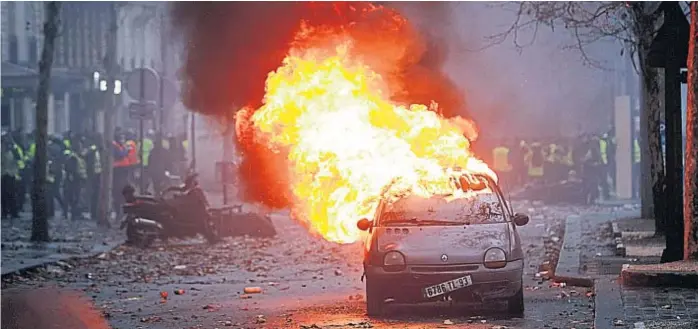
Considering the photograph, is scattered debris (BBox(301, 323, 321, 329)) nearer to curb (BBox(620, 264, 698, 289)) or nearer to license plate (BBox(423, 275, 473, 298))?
license plate (BBox(423, 275, 473, 298))

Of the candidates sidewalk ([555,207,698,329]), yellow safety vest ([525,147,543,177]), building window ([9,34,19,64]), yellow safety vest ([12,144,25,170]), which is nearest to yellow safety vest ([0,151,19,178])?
yellow safety vest ([12,144,25,170])

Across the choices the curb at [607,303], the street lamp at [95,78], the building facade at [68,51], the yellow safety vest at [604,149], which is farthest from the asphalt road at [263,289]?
the building facade at [68,51]

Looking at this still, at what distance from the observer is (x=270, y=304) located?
13.3 meters

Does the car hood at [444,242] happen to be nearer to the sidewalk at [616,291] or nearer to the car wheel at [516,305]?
the car wheel at [516,305]

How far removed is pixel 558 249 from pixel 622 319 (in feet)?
29.2

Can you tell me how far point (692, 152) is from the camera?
13680mm

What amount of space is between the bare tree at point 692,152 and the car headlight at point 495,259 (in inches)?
127

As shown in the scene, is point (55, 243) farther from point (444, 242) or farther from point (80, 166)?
point (444, 242)

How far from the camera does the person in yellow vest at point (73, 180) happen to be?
27.6m

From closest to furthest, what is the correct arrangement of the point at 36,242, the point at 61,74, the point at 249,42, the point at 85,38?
the point at 249,42
the point at 36,242
the point at 61,74
the point at 85,38

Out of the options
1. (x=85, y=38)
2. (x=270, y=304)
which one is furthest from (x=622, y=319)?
(x=85, y=38)

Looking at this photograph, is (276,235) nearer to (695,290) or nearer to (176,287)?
(176,287)

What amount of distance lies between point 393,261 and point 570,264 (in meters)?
5.02

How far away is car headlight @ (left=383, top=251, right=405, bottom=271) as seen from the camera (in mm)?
11477
